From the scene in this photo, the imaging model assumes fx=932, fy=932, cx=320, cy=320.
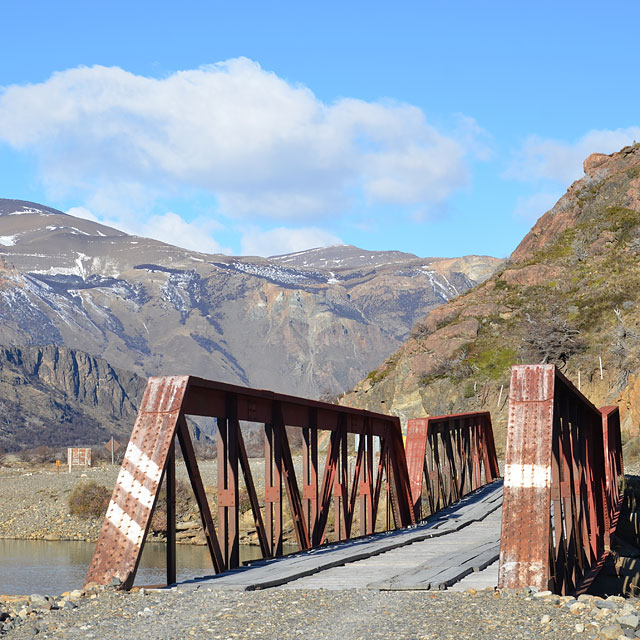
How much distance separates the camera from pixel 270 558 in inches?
392

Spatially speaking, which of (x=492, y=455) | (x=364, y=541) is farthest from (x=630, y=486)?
(x=364, y=541)

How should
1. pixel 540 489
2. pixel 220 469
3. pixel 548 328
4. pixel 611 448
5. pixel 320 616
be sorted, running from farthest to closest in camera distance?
pixel 548 328 < pixel 611 448 < pixel 220 469 < pixel 540 489 < pixel 320 616

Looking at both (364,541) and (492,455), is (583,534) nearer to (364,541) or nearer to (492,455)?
(364,541)

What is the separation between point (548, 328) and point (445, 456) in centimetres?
2436

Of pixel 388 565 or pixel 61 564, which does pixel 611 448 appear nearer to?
pixel 388 565

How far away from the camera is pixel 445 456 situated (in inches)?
754

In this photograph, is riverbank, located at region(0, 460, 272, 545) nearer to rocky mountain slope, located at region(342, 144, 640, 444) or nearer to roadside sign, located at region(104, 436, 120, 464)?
roadside sign, located at region(104, 436, 120, 464)

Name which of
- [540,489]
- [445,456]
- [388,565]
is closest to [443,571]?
[388,565]

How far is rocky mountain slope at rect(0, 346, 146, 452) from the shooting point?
5428 inches

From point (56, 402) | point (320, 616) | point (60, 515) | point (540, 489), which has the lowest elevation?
point (60, 515)

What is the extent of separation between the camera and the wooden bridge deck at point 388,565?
7648mm

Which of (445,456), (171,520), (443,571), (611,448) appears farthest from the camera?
(445,456)

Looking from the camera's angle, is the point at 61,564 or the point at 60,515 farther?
the point at 60,515

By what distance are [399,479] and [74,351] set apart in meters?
192
